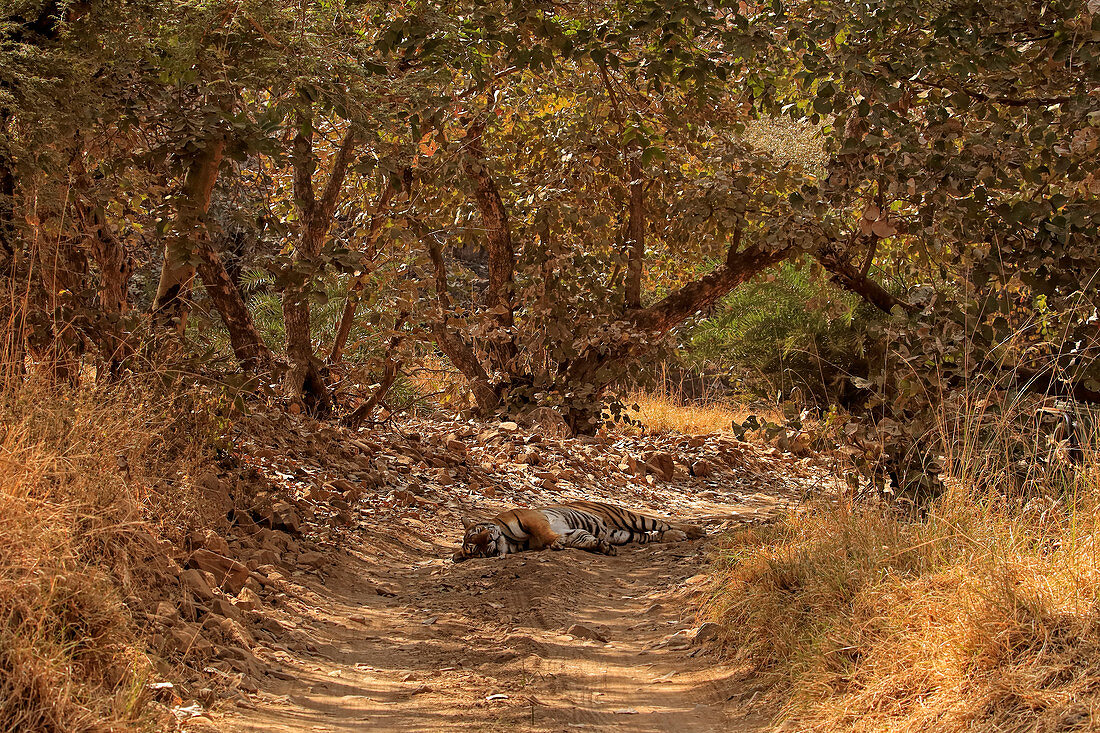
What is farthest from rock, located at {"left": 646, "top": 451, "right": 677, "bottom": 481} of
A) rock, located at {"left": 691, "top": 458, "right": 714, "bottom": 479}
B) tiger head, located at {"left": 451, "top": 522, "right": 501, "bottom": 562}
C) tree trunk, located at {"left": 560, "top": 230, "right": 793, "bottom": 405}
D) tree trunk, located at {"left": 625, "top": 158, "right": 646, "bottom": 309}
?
tiger head, located at {"left": 451, "top": 522, "right": 501, "bottom": 562}

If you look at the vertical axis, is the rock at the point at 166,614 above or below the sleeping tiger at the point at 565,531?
above

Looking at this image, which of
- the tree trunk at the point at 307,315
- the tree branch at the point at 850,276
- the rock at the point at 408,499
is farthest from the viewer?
the tree trunk at the point at 307,315

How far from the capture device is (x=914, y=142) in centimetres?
507

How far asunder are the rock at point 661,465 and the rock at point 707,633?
5518mm

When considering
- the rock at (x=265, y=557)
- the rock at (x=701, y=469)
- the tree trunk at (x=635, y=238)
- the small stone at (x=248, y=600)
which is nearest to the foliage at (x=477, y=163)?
the rock at (x=265, y=557)

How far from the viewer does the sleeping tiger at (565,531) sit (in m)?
5.96

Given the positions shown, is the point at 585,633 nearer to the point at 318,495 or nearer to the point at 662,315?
the point at 318,495

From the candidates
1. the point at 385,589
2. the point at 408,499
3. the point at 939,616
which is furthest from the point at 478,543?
the point at 939,616

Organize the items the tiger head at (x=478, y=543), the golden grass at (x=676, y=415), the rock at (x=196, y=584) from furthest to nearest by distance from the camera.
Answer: the golden grass at (x=676, y=415), the tiger head at (x=478, y=543), the rock at (x=196, y=584)

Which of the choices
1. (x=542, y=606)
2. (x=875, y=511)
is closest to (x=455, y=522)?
(x=542, y=606)

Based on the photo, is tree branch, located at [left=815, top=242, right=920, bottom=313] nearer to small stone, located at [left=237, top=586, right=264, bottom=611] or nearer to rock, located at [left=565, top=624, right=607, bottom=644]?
rock, located at [left=565, top=624, right=607, bottom=644]

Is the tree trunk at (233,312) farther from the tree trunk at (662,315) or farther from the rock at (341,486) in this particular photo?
the tree trunk at (662,315)

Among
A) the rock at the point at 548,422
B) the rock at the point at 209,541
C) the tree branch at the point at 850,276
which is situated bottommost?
the rock at the point at 548,422

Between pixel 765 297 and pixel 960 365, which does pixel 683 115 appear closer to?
pixel 960 365
